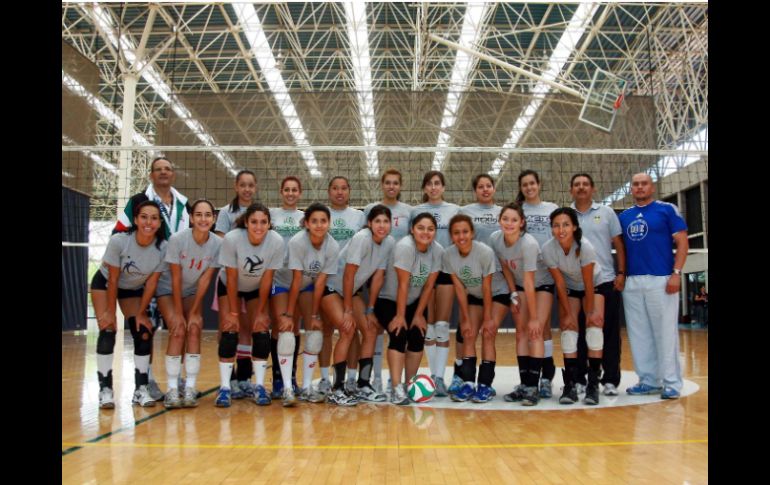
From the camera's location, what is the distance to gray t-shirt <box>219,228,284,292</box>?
4582 millimetres

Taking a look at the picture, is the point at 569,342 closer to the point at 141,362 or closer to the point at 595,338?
the point at 595,338

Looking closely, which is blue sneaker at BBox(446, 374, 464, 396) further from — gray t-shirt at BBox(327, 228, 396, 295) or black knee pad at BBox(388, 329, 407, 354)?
gray t-shirt at BBox(327, 228, 396, 295)

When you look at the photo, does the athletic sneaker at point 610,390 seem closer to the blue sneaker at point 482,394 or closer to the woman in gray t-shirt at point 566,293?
the woman in gray t-shirt at point 566,293

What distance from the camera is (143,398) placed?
4613 millimetres

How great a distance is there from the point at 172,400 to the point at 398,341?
5.67 feet

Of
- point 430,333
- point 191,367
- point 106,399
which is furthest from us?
point 430,333

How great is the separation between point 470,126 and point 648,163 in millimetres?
5809

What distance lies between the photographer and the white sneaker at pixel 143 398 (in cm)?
457

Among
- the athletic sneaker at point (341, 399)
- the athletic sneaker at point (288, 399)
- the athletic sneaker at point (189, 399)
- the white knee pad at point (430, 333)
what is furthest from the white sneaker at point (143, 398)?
the white knee pad at point (430, 333)

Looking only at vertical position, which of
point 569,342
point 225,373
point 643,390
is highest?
point 569,342

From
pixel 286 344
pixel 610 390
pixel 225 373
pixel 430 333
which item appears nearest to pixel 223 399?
pixel 225 373

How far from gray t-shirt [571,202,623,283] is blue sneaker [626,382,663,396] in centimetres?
96
